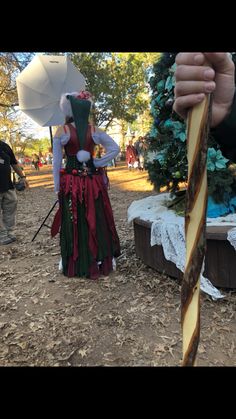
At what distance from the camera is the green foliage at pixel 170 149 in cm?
329

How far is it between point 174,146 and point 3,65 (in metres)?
10.4

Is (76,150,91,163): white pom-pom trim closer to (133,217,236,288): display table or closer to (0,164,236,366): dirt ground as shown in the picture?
(133,217,236,288): display table

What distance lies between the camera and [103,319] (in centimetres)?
293

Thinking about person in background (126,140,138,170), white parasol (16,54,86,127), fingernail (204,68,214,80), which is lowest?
person in background (126,140,138,170)

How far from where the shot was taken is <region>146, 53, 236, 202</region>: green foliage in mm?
3291

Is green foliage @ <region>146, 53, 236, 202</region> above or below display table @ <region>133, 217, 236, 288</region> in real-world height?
above

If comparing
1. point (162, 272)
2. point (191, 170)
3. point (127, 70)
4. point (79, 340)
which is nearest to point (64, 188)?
point (162, 272)

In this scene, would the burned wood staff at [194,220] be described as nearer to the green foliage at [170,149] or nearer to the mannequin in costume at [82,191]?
the green foliage at [170,149]

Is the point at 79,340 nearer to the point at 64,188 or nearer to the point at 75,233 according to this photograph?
the point at 75,233

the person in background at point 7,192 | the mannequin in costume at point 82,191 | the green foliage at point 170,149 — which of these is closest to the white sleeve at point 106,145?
the mannequin in costume at point 82,191

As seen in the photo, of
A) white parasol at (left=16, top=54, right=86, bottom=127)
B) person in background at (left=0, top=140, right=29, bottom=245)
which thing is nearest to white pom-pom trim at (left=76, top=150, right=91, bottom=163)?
person in background at (left=0, top=140, right=29, bottom=245)

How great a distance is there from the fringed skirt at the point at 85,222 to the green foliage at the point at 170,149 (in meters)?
0.71

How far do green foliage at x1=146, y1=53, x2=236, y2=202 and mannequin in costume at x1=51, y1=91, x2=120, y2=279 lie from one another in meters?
0.53

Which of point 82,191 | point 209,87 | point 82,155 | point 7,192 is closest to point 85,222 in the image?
point 82,191
